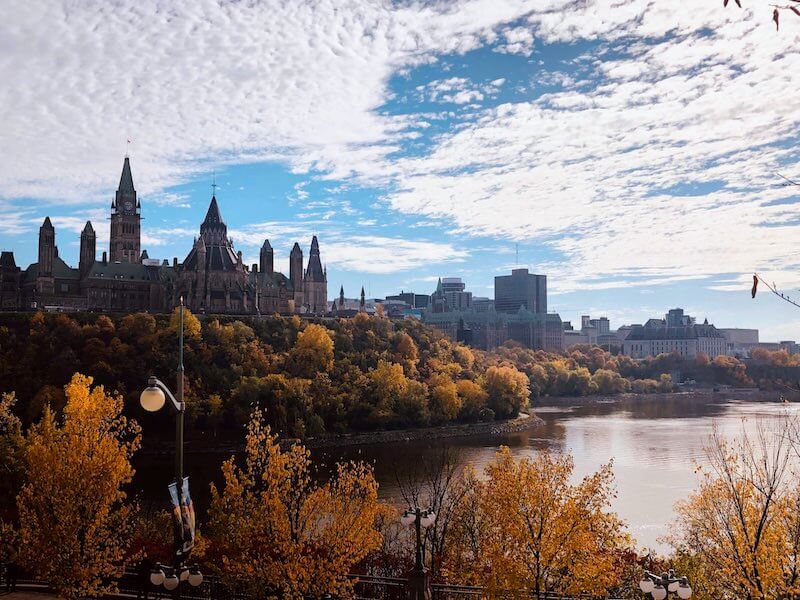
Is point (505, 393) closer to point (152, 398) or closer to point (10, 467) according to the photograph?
point (10, 467)

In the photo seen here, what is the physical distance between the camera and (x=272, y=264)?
390 feet

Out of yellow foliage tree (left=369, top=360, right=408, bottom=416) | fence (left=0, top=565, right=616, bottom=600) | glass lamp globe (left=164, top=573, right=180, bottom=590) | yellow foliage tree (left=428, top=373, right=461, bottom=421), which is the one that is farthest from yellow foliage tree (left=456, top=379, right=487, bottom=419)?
glass lamp globe (left=164, top=573, right=180, bottom=590)

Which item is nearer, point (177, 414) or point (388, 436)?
point (177, 414)

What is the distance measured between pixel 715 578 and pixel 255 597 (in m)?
13.4

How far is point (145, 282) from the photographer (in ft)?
345

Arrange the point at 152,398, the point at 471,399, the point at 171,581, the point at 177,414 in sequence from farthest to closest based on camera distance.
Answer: the point at 471,399
the point at 171,581
the point at 177,414
the point at 152,398

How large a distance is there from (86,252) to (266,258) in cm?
2722

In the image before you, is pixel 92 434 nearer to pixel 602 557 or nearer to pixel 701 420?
pixel 602 557

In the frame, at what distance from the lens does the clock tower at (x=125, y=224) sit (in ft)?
387

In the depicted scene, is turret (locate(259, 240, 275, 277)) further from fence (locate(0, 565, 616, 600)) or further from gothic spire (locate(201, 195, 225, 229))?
fence (locate(0, 565, 616, 600))

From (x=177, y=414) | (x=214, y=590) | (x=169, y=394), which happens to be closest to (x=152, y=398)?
(x=169, y=394)

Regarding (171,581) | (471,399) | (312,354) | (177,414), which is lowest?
(471,399)

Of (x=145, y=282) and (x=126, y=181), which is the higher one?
(x=126, y=181)

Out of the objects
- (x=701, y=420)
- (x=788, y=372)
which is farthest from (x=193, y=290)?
(x=788, y=372)
